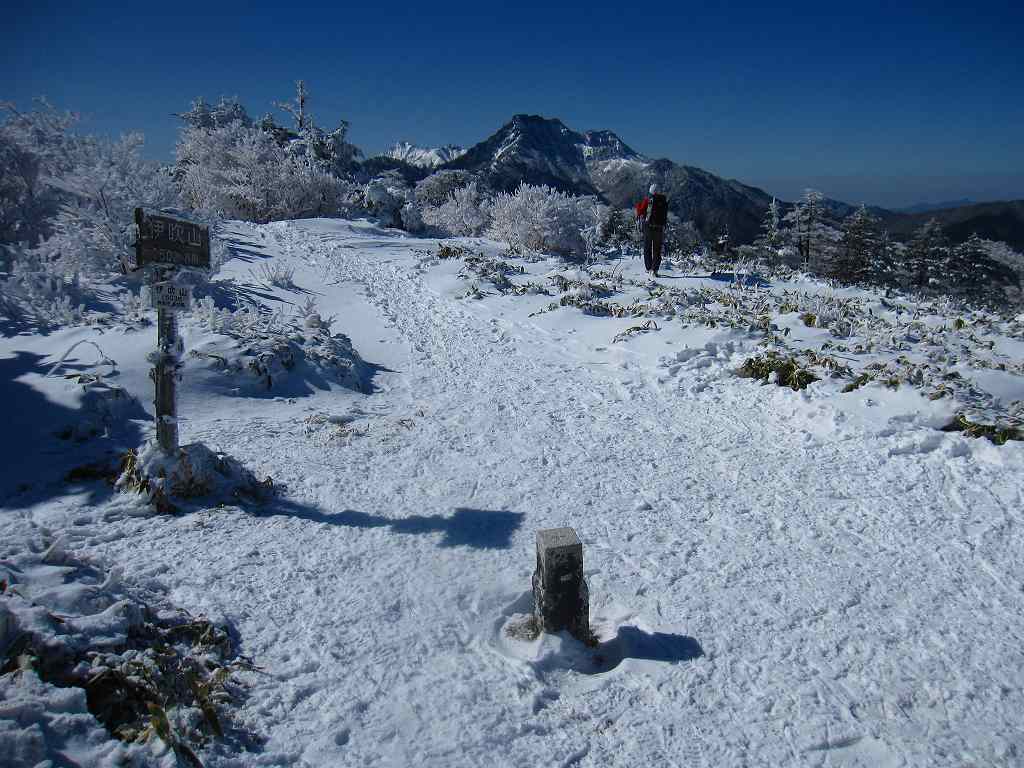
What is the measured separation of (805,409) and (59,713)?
5713mm

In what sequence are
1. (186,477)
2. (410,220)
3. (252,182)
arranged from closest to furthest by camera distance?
(186,477) → (252,182) → (410,220)

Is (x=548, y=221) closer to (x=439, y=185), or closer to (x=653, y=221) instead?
(x=653, y=221)

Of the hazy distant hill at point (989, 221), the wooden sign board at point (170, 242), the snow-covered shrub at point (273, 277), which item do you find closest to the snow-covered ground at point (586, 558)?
the wooden sign board at point (170, 242)

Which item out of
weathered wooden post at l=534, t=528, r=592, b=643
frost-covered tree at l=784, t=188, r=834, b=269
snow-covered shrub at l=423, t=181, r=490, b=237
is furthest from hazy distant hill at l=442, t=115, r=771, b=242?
weathered wooden post at l=534, t=528, r=592, b=643

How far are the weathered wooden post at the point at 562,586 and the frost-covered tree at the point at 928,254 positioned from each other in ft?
133

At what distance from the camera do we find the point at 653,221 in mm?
12117

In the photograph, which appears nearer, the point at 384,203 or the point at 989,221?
the point at 384,203

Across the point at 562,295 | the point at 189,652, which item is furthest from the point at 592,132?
the point at 189,652

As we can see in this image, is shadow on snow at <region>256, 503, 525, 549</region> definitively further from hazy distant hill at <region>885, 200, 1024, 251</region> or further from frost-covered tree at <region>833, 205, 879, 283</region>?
hazy distant hill at <region>885, 200, 1024, 251</region>

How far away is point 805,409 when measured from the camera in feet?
18.3

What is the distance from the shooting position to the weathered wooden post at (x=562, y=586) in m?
2.93

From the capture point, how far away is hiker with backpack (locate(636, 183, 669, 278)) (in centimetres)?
1188

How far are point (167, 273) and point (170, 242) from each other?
215 mm

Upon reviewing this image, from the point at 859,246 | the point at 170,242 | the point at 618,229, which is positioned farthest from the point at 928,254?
the point at 170,242
